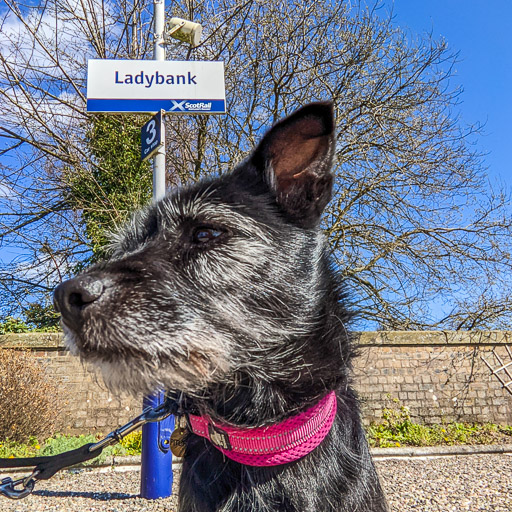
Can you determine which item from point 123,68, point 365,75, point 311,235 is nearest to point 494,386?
point 365,75

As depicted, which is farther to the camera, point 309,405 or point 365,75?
point 365,75

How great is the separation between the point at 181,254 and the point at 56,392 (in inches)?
323

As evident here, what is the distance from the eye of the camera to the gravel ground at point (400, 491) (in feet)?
17.2

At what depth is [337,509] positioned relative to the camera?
165cm

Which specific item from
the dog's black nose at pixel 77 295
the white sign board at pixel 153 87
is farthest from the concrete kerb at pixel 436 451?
the dog's black nose at pixel 77 295

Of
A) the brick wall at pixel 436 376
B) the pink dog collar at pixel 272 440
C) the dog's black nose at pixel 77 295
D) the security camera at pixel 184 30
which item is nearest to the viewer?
the dog's black nose at pixel 77 295

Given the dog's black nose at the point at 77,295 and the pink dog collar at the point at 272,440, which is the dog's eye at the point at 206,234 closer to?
the dog's black nose at the point at 77,295

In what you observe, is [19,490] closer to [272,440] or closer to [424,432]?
[272,440]

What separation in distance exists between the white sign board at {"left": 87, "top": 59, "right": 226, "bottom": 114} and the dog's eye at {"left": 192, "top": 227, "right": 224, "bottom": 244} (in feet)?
12.8

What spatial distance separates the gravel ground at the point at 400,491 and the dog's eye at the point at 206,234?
414 cm

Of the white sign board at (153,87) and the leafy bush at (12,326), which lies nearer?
the white sign board at (153,87)

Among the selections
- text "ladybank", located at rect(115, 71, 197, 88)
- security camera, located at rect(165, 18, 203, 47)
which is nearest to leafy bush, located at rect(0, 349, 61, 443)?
text "ladybank", located at rect(115, 71, 197, 88)

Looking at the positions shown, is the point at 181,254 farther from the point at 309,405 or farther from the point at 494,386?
the point at 494,386

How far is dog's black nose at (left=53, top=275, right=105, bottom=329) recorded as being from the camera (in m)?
1.38
